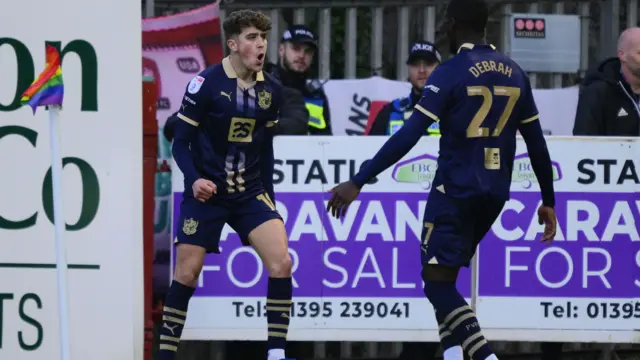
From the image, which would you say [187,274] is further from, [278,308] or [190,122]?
[190,122]

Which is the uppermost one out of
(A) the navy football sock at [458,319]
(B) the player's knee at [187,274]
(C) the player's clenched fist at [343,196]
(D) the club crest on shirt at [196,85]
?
(D) the club crest on shirt at [196,85]

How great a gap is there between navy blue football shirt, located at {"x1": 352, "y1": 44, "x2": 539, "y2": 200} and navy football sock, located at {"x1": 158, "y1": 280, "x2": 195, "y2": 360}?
1383 millimetres

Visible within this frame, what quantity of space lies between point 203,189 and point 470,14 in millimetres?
1731

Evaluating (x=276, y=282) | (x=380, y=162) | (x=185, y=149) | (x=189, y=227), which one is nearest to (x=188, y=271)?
(x=189, y=227)

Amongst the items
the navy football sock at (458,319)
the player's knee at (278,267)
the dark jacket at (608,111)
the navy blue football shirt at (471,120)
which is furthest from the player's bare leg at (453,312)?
the dark jacket at (608,111)

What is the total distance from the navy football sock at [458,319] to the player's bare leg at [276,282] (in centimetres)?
83

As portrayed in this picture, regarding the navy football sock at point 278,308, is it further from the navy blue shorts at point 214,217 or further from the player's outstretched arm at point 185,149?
the player's outstretched arm at point 185,149

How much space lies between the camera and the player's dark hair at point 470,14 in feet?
24.9

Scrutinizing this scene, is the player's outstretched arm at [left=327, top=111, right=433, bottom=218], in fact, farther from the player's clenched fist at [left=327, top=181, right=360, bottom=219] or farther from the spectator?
the spectator

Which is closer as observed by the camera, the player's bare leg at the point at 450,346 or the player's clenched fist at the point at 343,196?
the player's clenched fist at the point at 343,196

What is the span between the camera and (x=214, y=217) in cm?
796

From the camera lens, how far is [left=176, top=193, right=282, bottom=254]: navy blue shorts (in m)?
7.93

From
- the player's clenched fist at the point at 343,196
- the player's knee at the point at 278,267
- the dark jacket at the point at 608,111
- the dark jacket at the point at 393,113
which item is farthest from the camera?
the dark jacket at the point at 393,113

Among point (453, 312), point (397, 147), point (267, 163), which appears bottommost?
point (453, 312)
